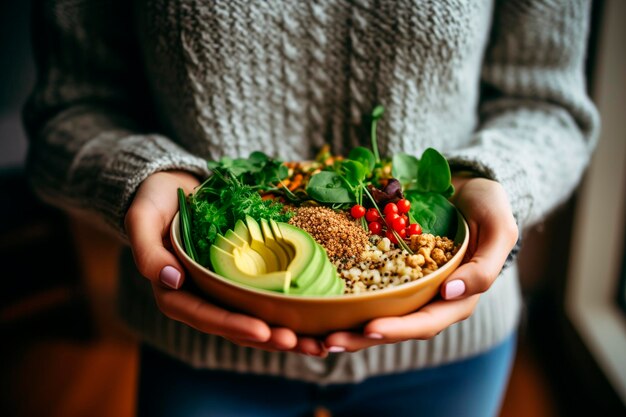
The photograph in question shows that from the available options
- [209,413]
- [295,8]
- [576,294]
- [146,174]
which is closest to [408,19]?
[295,8]

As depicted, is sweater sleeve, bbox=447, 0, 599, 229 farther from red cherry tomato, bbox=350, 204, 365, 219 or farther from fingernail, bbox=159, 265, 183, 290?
A: fingernail, bbox=159, 265, 183, 290

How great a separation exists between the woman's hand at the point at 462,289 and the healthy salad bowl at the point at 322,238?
0.01 meters

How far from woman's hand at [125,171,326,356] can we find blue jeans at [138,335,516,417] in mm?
303

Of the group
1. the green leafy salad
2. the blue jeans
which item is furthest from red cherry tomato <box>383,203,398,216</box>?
the blue jeans

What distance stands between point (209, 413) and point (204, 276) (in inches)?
15.3

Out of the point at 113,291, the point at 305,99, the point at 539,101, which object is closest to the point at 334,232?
the point at 305,99

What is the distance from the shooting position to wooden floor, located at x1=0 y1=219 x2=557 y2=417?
1.68m

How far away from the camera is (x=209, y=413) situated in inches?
31.6

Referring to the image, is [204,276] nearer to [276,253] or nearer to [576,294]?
[276,253]

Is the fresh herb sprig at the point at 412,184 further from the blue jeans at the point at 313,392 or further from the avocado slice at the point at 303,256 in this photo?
the blue jeans at the point at 313,392

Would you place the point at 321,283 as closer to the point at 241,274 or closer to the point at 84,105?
the point at 241,274

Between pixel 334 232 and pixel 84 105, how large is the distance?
1.82 ft

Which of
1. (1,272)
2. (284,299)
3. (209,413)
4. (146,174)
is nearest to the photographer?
(284,299)

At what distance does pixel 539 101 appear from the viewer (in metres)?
0.85
